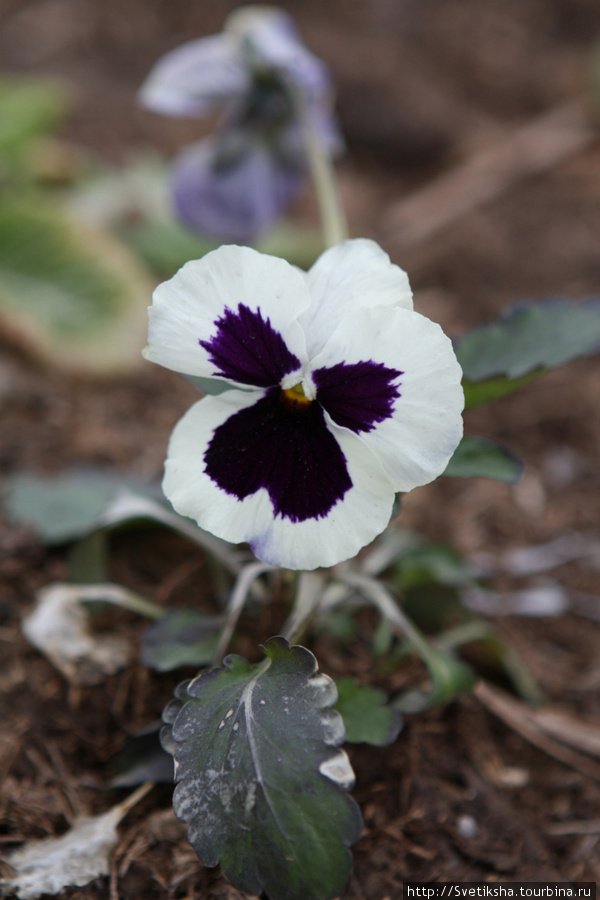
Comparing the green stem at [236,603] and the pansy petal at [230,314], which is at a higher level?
the pansy petal at [230,314]

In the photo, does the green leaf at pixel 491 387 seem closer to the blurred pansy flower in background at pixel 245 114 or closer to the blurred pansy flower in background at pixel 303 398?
the blurred pansy flower in background at pixel 303 398

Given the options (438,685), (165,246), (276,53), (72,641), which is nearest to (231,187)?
(276,53)

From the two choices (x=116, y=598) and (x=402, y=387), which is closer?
(x=402, y=387)

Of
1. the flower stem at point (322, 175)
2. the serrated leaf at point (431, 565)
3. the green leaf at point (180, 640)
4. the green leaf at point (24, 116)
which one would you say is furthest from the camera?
the green leaf at point (24, 116)

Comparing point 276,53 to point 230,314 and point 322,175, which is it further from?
point 230,314

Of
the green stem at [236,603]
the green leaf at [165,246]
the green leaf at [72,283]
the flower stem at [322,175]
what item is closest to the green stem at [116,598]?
the green stem at [236,603]

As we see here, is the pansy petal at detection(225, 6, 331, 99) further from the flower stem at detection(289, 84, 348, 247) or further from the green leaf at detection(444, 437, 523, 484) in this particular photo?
the green leaf at detection(444, 437, 523, 484)

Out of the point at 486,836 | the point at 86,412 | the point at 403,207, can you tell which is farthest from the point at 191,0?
the point at 486,836
